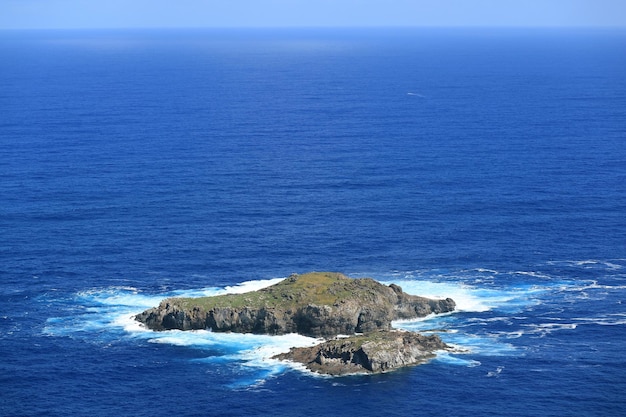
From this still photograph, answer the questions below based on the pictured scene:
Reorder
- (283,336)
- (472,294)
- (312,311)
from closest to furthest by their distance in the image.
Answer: (312,311) < (283,336) < (472,294)

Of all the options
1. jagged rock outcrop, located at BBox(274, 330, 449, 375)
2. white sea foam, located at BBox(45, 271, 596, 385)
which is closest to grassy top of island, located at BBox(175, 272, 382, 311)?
white sea foam, located at BBox(45, 271, 596, 385)

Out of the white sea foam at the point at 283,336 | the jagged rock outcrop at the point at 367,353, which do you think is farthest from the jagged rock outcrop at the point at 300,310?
the jagged rock outcrop at the point at 367,353

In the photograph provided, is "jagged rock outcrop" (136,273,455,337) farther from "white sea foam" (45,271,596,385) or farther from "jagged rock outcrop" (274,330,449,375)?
"jagged rock outcrop" (274,330,449,375)

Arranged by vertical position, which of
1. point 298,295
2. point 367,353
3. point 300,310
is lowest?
point 367,353

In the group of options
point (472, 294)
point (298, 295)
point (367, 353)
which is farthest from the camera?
point (472, 294)

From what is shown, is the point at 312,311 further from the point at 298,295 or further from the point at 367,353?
the point at 367,353

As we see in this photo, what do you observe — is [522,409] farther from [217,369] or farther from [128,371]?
[128,371]

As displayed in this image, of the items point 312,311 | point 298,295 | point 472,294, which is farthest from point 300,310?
point 472,294

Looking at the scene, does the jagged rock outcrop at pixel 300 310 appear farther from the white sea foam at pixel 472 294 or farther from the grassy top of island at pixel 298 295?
the white sea foam at pixel 472 294
